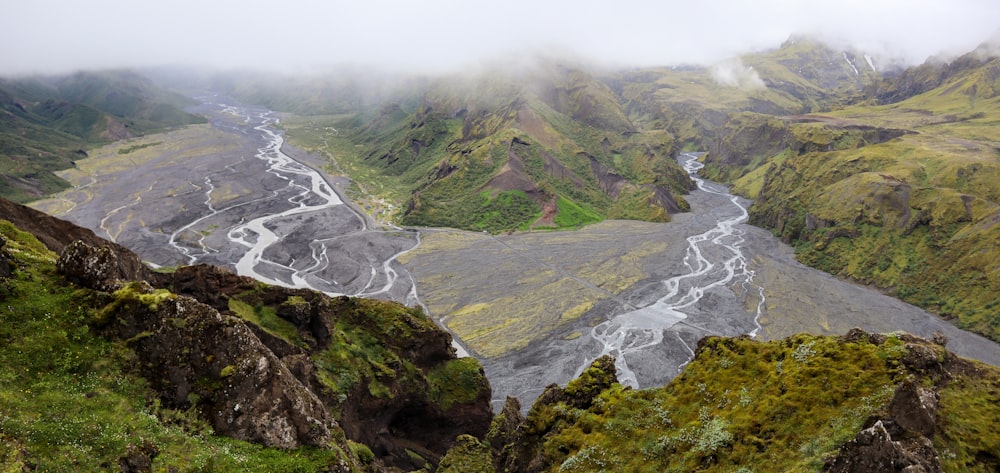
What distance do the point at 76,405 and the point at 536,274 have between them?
3597 inches

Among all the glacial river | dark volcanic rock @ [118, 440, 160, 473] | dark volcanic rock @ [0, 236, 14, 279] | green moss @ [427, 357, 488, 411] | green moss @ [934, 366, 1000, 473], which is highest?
dark volcanic rock @ [0, 236, 14, 279]

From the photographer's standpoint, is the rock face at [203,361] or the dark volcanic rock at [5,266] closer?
the dark volcanic rock at [5,266]

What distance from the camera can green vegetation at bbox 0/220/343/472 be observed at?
46.4 feet

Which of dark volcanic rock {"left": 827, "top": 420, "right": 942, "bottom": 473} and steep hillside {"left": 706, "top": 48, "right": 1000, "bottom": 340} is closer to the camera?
dark volcanic rock {"left": 827, "top": 420, "right": 942, "bottom": 473}

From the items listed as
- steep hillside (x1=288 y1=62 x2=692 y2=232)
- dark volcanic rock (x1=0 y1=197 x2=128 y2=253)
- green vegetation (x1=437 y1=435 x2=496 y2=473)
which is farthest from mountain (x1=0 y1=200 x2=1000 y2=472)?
steep hillside (x1=288 y1=62 x2=692 y2=232)

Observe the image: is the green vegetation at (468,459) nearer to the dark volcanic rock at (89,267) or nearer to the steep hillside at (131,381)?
the steep hillside at (131,381)

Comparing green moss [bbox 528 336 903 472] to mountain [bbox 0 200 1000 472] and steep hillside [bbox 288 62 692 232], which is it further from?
steep hillside [bbox 288 62 692 232]

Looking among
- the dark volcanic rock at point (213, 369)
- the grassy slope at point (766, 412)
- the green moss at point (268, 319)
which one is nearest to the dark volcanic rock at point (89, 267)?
the dark volcanic rock at point (213, 369)

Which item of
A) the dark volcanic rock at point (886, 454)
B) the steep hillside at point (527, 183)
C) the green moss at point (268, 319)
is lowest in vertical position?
the steep hillside at point (527, 183)

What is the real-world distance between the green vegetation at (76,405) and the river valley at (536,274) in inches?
1883

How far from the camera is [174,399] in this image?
61.7ft

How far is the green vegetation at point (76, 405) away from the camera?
46.4 feet

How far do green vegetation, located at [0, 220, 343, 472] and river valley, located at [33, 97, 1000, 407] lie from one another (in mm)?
47816

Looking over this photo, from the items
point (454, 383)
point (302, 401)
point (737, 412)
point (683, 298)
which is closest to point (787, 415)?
point (737, 412)
